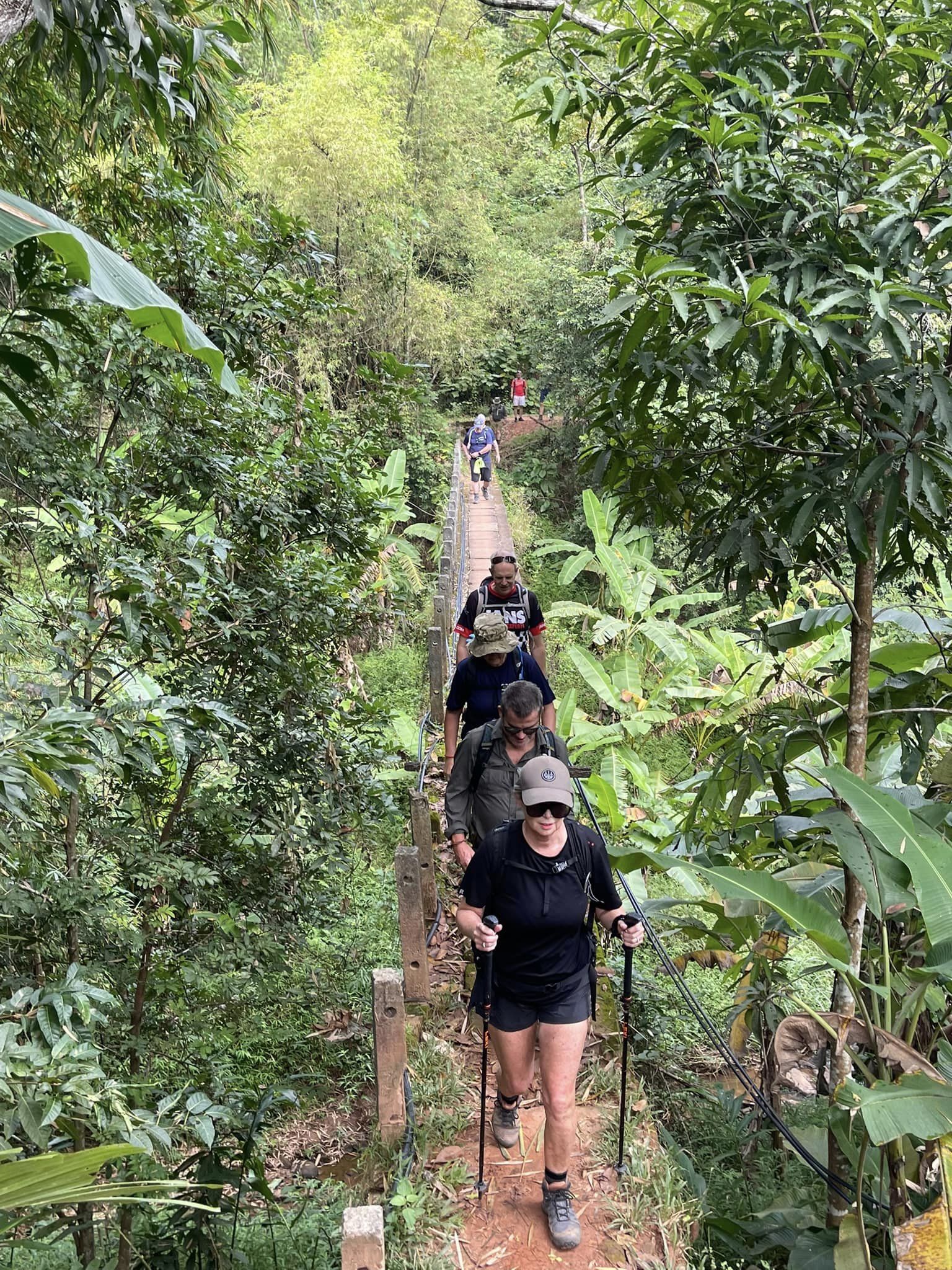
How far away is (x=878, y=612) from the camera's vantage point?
3.58 metres

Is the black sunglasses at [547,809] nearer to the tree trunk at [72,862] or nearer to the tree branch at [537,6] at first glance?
the tree trunk at [72,862]

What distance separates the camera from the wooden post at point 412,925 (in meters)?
3.87

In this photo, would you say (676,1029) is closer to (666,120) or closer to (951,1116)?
(951,1116)

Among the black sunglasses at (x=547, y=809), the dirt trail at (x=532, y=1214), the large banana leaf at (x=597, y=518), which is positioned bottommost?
the dirt trail at (x=532, y=1214)

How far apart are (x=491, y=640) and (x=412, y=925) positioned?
4.19 ft

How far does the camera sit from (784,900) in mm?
2699

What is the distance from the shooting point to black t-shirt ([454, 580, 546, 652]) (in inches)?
208

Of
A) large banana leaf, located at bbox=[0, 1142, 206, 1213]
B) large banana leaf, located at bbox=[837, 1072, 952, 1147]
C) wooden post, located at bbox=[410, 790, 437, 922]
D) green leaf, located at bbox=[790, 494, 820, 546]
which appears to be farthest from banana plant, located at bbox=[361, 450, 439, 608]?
large banana leaf, located at bbox=[0, 1142, 206, 1213]

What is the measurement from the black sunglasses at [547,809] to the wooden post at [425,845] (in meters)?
1.86

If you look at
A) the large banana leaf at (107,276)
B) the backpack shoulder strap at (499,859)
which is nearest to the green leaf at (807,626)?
the backpack shoulder strap at (499,859)

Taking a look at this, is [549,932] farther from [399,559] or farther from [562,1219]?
[399,559]

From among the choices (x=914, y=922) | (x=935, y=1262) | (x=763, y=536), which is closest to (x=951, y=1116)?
(x=935, y=1262)

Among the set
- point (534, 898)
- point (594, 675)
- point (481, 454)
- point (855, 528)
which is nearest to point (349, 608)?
point (534, 898)

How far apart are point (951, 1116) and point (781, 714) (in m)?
1.45
